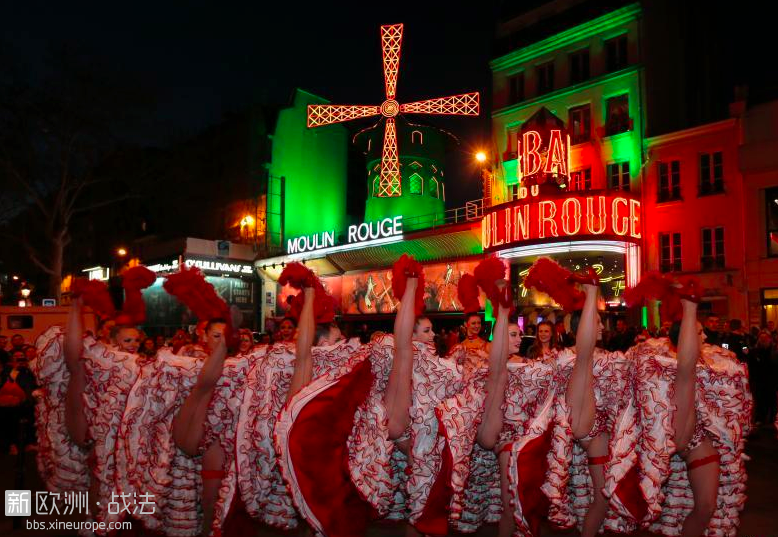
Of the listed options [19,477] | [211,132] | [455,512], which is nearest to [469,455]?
[455,512]

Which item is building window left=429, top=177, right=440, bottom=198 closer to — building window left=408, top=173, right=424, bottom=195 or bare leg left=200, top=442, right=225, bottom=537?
building window left=408, top=173, right=424, bottom=195

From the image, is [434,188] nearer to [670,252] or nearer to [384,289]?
[384,289]

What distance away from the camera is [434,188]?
2919 centimetres

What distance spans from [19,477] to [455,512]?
408 centimetres

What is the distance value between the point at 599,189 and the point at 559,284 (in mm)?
14538

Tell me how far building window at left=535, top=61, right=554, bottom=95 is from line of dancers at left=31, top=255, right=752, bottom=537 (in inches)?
732

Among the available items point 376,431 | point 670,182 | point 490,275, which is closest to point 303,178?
point 670,182

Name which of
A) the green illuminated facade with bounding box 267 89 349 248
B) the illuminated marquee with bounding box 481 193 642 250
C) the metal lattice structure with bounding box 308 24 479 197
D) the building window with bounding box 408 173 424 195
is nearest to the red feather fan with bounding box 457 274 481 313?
the illuminated marquee with bounding box 481 193 642 250

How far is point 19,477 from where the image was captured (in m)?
6.13

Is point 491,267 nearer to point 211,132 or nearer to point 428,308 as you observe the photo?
point 428,308

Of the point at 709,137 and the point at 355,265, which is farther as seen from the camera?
the point at 355,265

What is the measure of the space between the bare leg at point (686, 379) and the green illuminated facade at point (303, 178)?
93.5 ft

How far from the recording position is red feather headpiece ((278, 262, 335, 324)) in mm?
4762

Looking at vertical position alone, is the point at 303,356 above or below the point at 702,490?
above
